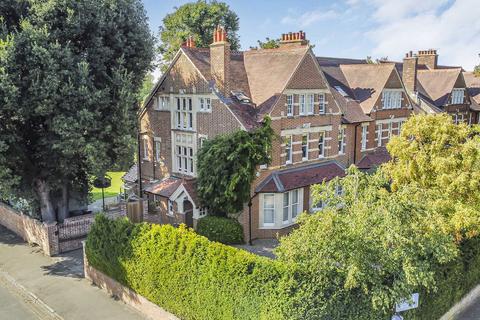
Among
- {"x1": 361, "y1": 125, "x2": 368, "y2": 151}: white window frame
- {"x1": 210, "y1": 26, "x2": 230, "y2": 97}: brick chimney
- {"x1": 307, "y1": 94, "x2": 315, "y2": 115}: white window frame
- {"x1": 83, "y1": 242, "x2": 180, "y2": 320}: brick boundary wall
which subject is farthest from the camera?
{"x1": 361, "y1": 125, "x2": 368, "y2": 151}: white window frame

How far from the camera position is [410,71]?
38812 millimetres

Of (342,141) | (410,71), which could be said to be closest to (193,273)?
(342,141)

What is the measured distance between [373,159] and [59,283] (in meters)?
24.7

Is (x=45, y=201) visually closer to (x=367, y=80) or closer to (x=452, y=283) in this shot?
(x=452, y=283)

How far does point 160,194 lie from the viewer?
87.5ft

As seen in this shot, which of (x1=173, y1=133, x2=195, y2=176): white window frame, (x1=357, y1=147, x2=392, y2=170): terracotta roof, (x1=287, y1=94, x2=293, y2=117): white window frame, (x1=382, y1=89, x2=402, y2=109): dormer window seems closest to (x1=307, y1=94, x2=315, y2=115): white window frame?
(x1=287, y1=94, x2=293, y2=117): white window frame

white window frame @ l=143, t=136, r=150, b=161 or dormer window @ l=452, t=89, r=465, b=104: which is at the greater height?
dormer window @ l=452, t=89, r=465, b=104

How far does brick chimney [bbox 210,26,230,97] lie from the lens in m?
24.9

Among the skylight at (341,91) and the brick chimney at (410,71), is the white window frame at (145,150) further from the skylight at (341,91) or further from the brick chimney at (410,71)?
the brick chimney at (410,71)

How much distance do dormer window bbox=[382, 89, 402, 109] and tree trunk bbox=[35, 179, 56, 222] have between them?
87.8 ft

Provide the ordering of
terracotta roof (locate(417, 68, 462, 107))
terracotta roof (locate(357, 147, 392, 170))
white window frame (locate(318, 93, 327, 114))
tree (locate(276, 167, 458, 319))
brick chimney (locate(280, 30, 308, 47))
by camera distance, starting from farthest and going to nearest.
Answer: terracotta roof (locate(417, 68, 462, 107)), terracotta roof (locate(357, 147, 392, 170)), brick chimney (locate(280, 30, 308, 47)), white window frame (locate(318, 93, 327, 114)), tree (locate(276, 167, 458, 319))

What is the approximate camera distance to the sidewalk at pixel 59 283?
16531mm

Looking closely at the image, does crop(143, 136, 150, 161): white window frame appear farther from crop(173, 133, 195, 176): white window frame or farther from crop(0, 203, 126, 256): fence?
crop(0, 203, 126, 256): fence

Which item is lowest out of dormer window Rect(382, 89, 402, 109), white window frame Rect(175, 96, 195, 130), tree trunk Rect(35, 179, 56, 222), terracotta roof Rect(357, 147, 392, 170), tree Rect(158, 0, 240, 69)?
tree trunk Rect(35, 179, 56, 222)
